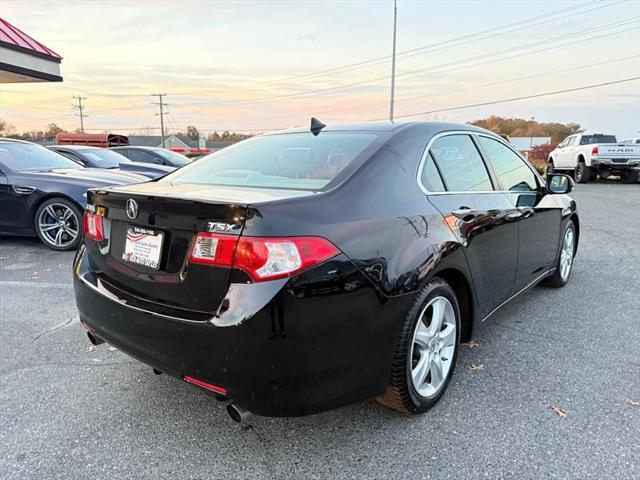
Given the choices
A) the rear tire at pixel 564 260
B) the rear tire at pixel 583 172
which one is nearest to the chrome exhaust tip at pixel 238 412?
the rear tire at pixel 564 260

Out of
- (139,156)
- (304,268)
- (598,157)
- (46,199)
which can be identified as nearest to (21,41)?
(139,156)

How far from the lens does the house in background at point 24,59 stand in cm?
1091

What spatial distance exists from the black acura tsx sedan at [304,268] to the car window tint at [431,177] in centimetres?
1

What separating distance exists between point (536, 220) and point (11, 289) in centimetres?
501

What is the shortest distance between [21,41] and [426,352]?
13.2 meters

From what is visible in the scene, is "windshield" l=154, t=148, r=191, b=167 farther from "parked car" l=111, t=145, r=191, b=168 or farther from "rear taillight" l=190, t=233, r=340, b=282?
"rear taillight" l=190, t=233, r=340, b=282

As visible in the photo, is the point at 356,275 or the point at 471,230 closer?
the point at 356,275

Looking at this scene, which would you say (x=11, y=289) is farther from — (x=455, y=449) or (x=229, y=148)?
→ (x=455, y=449)

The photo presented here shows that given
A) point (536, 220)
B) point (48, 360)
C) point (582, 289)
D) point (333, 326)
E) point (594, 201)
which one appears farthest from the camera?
point (594, 201)

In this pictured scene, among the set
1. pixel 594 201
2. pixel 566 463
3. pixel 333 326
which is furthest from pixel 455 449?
pixel 594 201

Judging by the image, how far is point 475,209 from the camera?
2916 mm

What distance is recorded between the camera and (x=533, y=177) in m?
4.05

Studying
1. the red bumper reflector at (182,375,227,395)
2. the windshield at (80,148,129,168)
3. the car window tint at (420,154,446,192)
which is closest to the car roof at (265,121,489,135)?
the car window tint at (420,154,446,192)

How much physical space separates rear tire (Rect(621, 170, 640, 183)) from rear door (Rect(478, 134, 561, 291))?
52.3 feet
